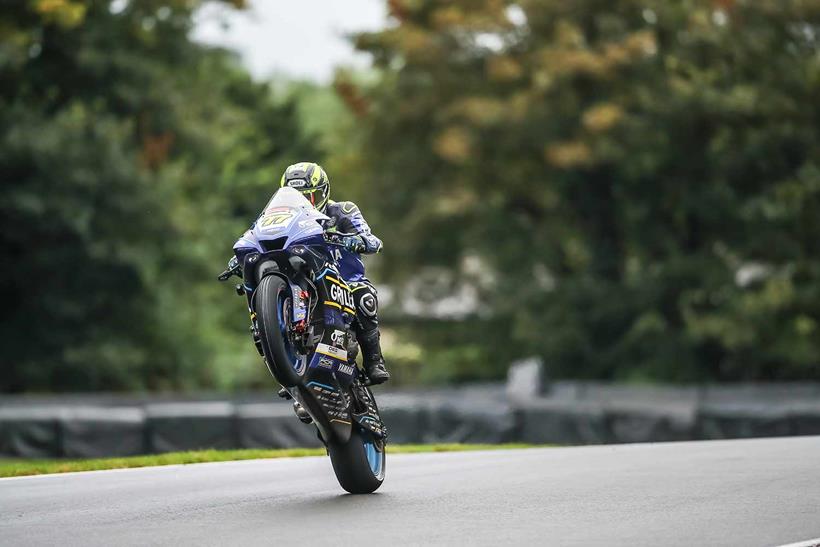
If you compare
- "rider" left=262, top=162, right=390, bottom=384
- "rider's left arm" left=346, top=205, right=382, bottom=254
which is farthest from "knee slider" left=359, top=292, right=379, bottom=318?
"rider's left arm" left=346, top=205, right=382, bottom=254

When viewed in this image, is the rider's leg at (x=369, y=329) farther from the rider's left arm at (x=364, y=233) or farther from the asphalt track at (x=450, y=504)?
the asphalt track at (x=450, y=504)

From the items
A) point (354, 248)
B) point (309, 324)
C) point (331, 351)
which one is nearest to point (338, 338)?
point (331, 351)

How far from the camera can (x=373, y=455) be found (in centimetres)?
1089

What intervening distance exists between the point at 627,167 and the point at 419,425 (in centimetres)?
2005

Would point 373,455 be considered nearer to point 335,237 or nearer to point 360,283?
point 360,283

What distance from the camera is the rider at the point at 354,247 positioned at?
10.6 m

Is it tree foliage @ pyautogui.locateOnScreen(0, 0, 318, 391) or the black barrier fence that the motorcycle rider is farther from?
tree foliage @ pyautogui.locateOnScreen(0, 0, 318, 391)

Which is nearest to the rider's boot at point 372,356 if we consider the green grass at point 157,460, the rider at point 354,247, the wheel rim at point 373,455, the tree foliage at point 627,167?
the rider at point 354,247

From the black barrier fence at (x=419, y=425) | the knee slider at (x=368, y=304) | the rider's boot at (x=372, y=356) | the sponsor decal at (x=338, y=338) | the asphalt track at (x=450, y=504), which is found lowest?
the black barrier fence at (x=419, y=425)

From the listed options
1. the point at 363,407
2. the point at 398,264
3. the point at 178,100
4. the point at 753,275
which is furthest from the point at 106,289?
the point at 363,407

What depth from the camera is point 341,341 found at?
33.8 feet

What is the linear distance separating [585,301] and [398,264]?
8.28 metres

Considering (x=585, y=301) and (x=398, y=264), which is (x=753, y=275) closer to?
(x=585, y=301)

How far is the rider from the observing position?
10.6 m
